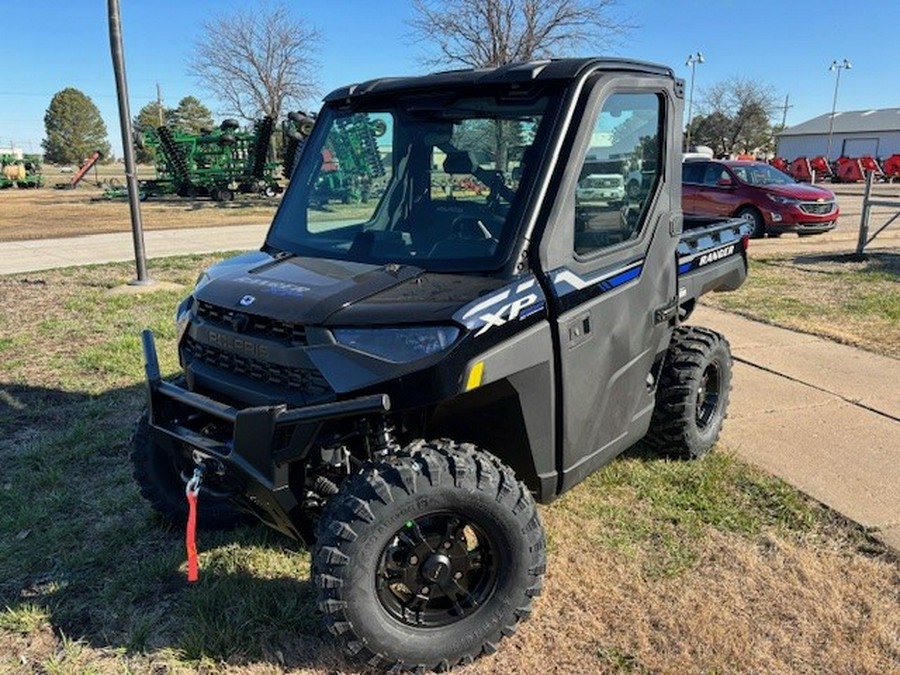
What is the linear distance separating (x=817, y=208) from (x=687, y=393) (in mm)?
13324

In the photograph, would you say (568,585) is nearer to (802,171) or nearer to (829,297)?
(829,297)

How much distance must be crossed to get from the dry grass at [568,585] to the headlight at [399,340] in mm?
1197

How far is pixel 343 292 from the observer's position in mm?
2697

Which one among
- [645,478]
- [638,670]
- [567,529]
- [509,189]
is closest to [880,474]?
[645,478]

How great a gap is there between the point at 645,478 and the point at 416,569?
77.0 inches

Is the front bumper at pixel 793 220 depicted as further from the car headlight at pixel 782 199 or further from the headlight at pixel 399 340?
the headlight at pixel 399 340

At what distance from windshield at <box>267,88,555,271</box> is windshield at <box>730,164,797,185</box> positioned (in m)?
14.0

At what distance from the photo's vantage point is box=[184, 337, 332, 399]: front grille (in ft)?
8.46

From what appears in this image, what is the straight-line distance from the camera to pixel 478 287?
2699mm

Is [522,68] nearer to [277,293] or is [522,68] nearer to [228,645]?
[277,293]

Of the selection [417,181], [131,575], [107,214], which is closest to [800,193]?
[417,181]

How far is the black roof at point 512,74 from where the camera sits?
2.99 meters

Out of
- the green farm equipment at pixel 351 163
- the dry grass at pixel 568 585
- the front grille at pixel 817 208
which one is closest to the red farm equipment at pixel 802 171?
the front grille at pixel 817 208

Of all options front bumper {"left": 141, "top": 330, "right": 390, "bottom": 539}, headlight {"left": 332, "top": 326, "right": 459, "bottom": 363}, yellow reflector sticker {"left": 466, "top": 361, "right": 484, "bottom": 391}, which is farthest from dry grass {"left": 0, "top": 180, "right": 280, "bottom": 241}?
yellow reflector sticker {"left": 466, "top": 361, "right": 484, "bottom": 391}
